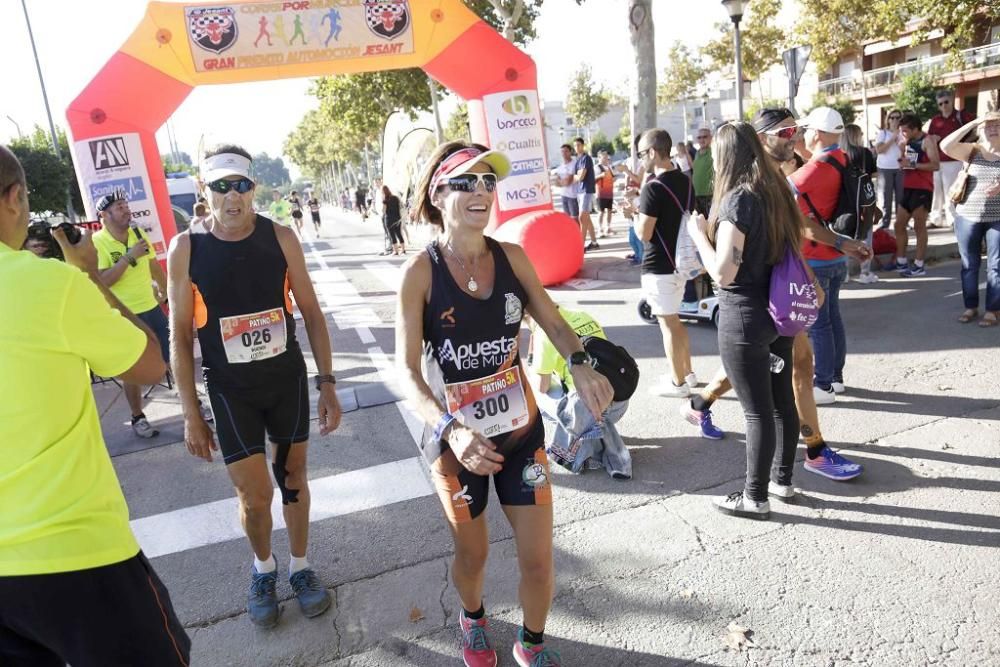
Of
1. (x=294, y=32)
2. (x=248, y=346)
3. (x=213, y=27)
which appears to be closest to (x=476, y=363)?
(x=248, y=346)

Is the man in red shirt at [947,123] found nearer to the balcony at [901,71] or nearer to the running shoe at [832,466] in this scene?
the running shoe at [832,466]

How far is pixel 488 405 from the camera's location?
239 centimetres

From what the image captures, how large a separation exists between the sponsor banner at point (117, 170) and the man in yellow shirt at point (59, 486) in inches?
345

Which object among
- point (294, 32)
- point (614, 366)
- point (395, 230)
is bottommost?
point (614, 366)

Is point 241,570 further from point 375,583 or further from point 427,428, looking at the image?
point 427,428

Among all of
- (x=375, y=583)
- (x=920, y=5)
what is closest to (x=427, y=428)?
(x=375, y=583)

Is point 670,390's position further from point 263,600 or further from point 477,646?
point 263,600

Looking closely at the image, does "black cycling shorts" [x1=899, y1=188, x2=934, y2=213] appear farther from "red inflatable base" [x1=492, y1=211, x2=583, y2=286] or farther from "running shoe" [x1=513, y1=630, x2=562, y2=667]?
"running shoe" [x1=513, y1=630, x2=562, y2=667]

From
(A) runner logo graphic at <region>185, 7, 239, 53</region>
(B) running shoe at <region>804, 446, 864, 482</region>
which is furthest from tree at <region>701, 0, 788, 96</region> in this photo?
(B) running shoe at <region>804, 446, 864, 482</region>

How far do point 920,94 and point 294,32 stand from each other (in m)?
36.6

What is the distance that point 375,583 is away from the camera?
10.9ft

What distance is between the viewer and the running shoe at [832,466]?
383 centimetres

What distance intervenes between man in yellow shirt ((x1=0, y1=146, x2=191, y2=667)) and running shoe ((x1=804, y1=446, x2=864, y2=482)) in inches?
137

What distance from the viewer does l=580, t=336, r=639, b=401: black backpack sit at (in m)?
2.42
